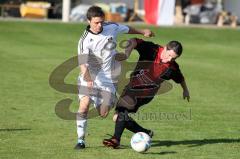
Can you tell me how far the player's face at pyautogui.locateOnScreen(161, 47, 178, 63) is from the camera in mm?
10328

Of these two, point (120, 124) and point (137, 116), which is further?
point (137, 116)

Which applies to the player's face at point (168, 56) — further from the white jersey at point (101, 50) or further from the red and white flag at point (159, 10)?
the red and white flag at point (159, 10)

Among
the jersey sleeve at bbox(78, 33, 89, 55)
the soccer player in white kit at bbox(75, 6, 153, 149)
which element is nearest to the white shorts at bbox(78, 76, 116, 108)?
the soccer player in white kit at bbox(75, 6, 153, 149)

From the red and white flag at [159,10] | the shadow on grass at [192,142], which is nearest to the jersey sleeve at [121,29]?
the shadow on grass at [192,142]

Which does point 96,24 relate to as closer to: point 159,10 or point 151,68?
point 151,68

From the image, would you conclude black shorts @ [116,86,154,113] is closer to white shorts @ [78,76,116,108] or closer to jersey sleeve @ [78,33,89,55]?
white shorts @ [78,76,116,108]

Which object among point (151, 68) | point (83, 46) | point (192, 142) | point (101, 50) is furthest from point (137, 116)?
point (83, 46)

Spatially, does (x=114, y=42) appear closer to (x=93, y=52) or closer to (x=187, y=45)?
(x=93, y=52)

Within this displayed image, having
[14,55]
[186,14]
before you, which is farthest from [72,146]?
[186,14]

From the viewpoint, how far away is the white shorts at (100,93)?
10.4 metres

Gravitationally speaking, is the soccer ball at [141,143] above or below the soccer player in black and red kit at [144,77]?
below

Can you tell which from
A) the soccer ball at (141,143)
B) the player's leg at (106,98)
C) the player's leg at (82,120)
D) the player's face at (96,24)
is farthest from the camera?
the player's leg at (106,98)

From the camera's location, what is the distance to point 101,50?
10484mm

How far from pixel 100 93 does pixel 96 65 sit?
→ 0.43 meters
